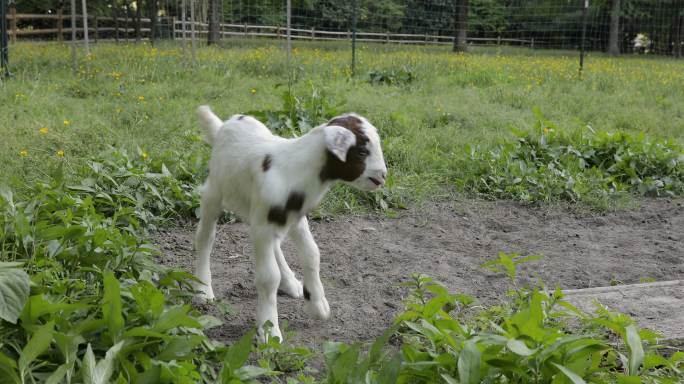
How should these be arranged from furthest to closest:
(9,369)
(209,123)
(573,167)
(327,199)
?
(573,167)
(327,199)
(209,123)
(9,369)

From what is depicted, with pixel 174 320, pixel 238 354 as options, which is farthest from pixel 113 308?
pixel 238 354

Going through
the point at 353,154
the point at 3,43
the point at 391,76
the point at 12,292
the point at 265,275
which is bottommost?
the point at 265,275

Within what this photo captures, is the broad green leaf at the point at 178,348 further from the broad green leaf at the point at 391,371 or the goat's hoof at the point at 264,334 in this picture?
the broad green leaf at the point at 391,371

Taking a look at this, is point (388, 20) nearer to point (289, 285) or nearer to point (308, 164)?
point (289, 285)

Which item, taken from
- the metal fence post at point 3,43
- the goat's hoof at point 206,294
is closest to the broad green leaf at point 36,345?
the goat's hoof at point 206,294

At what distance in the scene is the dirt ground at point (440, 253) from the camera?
411 cm

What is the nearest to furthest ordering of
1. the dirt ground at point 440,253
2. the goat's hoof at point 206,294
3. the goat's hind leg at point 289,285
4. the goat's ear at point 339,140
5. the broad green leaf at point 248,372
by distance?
the broad green leaf at point 248,372 → the goat's ear at point 339,140 → the goat's hoof at point 206,294 → the dirt ground at point 440,253 → the goat's hind leg at point 289,285

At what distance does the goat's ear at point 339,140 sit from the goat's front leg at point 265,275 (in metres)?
0.51

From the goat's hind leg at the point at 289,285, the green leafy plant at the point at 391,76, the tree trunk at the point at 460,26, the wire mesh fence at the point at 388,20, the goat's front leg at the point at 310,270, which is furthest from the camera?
the wire mesh fence at the point at 388,20

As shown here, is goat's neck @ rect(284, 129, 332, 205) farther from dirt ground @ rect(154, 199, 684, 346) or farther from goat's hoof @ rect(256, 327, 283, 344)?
dirt ground @ rect(154, 199, 684, 346)

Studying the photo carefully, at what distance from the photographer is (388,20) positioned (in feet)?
99.2

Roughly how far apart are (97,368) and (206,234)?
55.5 inches

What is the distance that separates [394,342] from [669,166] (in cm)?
472

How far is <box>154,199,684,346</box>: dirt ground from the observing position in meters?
4.11
